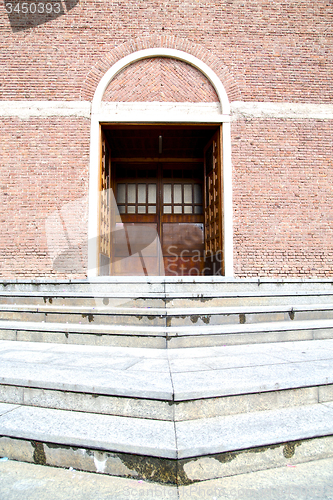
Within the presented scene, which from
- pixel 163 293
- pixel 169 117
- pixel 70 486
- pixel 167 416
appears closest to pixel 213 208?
pixel 169 117

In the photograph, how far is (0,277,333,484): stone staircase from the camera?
6.03ft

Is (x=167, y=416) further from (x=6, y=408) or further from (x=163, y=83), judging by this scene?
(x=163, y=83)

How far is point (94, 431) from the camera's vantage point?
6.40 ft

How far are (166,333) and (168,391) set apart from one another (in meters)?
1.54

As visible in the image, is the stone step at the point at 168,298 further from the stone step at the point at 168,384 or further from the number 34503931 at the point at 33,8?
the number 34503931 at the point at 33,8

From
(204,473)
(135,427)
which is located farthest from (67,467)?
(204,473)

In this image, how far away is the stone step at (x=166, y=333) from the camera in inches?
144

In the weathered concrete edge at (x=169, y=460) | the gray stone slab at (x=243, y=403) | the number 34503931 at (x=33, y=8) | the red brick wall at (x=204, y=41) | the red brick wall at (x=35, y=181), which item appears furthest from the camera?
the number 34503931 at (x=33, y=8)

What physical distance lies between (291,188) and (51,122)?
5.56 m

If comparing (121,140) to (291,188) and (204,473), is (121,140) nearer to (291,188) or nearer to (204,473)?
(291,188)

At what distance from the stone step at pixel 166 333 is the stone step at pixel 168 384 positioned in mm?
546

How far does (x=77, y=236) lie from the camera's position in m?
6.93

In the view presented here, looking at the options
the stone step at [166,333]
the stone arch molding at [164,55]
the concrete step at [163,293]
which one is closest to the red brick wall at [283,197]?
the stone arch molding at [164,55]

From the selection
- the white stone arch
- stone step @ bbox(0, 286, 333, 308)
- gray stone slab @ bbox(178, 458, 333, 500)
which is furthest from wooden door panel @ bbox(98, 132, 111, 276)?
gray stone slab @ bbox(178, 458, 333, 500)
